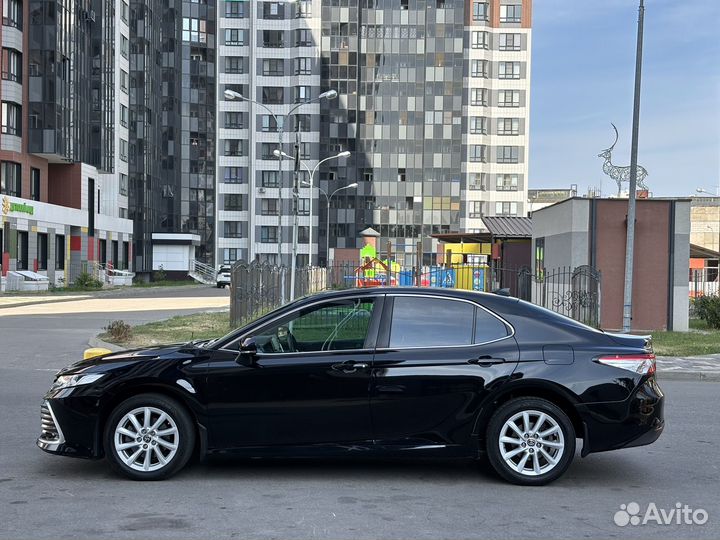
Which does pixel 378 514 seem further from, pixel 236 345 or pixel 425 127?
pixel 425 127

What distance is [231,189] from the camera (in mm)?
92625

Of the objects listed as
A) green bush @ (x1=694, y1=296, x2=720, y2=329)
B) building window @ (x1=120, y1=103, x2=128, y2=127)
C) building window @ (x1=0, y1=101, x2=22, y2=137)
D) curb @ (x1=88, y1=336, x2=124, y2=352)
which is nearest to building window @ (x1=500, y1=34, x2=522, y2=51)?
building window @ (x1=120, y1=103, x2=128, y2=127)

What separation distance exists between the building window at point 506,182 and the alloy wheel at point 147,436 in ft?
288

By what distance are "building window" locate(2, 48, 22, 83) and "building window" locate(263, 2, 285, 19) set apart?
43.0m

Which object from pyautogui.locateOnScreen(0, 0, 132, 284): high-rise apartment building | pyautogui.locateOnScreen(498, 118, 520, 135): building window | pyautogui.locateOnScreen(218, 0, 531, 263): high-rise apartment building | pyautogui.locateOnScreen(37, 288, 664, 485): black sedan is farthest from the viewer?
pyautogui.locateOnScreen(498, 118, 520, 135): building window

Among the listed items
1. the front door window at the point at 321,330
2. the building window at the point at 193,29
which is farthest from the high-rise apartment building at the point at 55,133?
the front door window at the point at 321,330

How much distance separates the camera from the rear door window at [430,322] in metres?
6.69

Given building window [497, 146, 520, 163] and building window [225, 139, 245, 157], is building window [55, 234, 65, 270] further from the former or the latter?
building window [497, 146, 520, 163]

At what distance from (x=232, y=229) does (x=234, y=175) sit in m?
5.96

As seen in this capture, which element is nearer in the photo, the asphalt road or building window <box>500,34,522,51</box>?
the asphalt road

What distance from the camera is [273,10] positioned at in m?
90.8

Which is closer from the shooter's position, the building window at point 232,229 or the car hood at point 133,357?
the car hood at point 133,357

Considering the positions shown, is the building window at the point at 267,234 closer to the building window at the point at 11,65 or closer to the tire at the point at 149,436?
the building window at the point at 11,65

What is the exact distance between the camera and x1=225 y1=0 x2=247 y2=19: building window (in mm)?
91750
